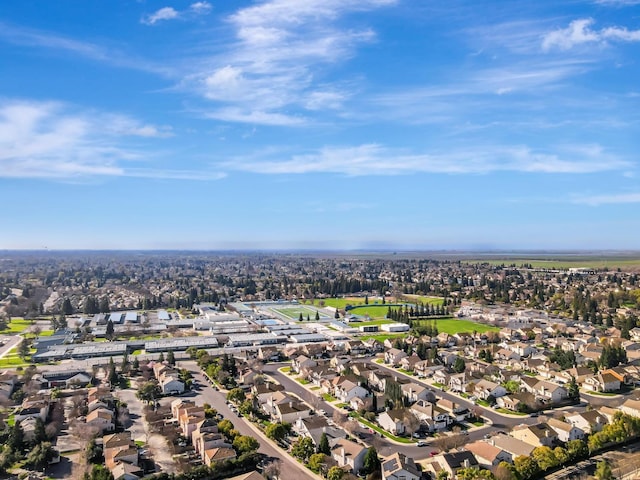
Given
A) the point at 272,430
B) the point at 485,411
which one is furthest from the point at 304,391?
the point at 485,411

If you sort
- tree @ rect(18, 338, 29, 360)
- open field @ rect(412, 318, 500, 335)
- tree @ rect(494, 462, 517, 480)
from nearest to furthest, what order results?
tree @ rect(494, 462, 517, 480), tree @ rect(18, 338, 29, 360), open field @ rect(412, 318, 500, 335)

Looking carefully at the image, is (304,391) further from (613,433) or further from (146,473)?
(613,433)

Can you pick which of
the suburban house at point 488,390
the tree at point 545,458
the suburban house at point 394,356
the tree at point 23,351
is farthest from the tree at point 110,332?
the tree at point 545,458

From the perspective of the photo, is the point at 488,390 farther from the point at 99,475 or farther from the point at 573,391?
the point at 99,475

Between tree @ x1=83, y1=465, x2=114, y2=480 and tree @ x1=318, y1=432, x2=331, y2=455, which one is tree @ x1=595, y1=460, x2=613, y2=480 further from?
tree @ x1=83, y1=465, x2=114, y2=480

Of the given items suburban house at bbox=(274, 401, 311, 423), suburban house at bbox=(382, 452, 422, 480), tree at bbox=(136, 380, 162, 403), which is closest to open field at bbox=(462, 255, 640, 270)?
suburban house at bbox=(274, 401, 311, 423)

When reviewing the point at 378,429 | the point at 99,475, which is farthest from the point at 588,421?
the point at 99,475
